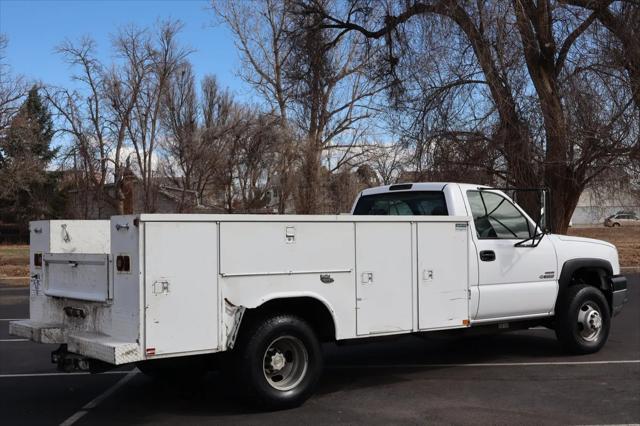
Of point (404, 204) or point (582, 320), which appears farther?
point (582, 320)

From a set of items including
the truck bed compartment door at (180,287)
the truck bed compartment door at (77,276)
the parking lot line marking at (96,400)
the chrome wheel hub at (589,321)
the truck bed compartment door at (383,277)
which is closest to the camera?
the truck bed compartment door at (180,287)

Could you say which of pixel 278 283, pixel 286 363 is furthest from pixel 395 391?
pixel 278 283

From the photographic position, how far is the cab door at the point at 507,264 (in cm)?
757

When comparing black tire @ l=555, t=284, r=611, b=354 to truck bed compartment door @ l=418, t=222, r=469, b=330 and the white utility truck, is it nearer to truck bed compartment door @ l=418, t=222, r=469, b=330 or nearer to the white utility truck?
the white utility truck

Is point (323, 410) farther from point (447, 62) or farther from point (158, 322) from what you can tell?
point (447, 62)

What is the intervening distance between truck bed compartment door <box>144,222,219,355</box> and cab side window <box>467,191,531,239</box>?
3.36 meters

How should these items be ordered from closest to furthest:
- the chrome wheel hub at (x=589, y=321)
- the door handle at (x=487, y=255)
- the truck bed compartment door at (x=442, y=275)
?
1. the truck bed compartment door at (x=442, y=275)
2. the door handle at (x=487, y=255)
3. the chrome wheel hub at (x=589, y=321)

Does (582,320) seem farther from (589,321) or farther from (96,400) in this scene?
(96,400)

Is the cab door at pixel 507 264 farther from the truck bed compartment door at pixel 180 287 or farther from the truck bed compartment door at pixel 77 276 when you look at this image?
the truck bed compartment door at pixel 77 276

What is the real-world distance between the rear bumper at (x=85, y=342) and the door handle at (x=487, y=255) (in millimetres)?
3941

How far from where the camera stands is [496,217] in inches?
314

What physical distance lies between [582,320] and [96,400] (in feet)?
19.2

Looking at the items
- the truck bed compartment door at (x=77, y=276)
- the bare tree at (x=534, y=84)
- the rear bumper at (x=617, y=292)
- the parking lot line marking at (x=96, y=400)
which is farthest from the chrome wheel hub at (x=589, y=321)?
the bare tree at (x=534, y=84)

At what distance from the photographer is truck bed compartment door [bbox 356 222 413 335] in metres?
6.55
